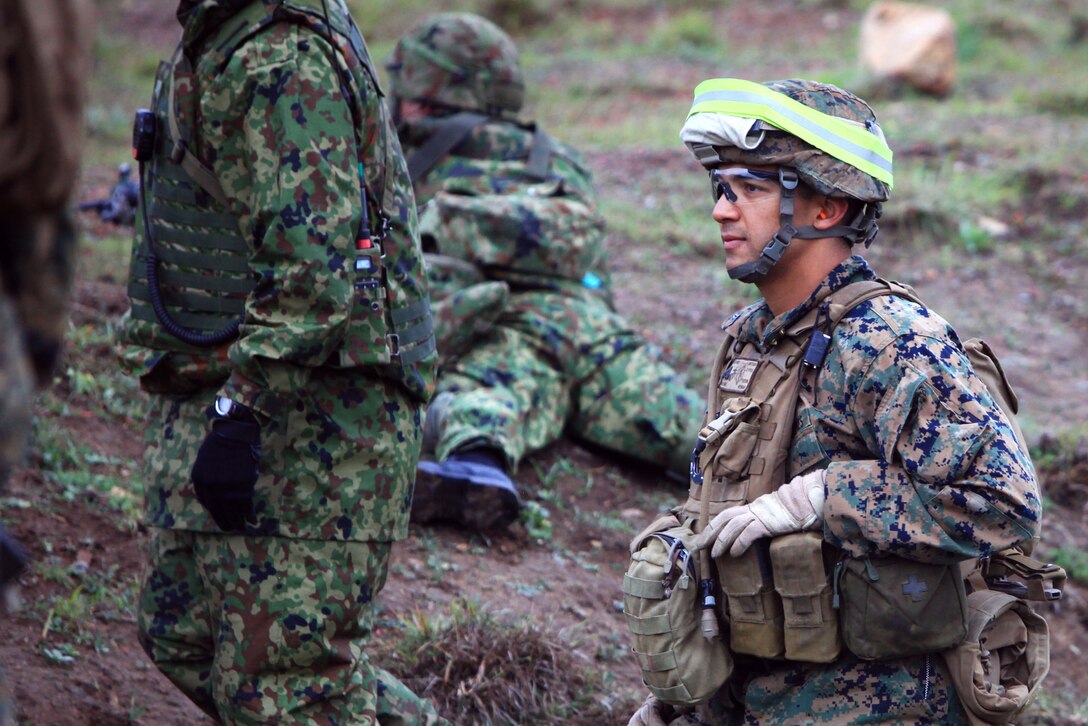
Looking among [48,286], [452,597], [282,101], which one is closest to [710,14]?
[452,597]

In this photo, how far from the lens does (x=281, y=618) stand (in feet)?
9.43

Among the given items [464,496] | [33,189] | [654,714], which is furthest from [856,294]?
[464,496]

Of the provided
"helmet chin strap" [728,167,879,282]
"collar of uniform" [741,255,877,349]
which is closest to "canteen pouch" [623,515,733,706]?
"collar of uniform" [741,255,877,349]

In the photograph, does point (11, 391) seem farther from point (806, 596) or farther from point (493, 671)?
point (493, 671)

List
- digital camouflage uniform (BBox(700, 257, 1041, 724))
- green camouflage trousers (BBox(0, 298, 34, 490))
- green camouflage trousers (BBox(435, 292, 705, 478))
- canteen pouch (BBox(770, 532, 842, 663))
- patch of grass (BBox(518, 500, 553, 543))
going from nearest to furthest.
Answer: green camouflage trousers (BBox(0, 298, 34, 490)) → digital camouflage uniform (BBox(700, 257, 1041, 724)) → canteen pouch (BBox(770, 532, 842, 663)) → patch of grass (BBox(518, 500, 553, 543)) → green camouflage trousers (BBox(435, 292, 705, 478))

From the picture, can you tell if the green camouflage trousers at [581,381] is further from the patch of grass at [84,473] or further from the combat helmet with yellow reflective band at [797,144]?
the combat helmet with yellow reflective band at [797,144]

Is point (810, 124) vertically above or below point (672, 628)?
above

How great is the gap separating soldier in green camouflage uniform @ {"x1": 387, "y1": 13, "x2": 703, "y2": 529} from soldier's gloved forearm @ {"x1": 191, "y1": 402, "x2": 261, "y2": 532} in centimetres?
282

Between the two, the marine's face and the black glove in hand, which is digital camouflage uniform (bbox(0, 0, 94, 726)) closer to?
the black glove in hand

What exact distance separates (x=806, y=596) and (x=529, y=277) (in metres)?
3.65

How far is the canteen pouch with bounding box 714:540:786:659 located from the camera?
8.55 ft

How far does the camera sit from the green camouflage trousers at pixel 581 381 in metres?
5.77

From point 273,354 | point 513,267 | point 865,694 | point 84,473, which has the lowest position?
point 84,473

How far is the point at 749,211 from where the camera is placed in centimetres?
277
